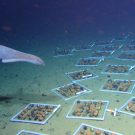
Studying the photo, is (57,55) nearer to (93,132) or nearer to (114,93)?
(114,93)

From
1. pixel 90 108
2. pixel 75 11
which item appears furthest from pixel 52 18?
pixel 90 108

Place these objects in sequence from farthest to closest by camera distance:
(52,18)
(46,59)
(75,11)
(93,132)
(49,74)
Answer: (75,11) < (52,18) < (46,59) < (49,74) < (93,132)

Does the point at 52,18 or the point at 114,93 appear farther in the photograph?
the point at 52,18

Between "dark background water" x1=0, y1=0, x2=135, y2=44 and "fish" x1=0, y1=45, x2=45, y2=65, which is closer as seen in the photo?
"fish" x1=0, y1=45, x2=45, y2=65

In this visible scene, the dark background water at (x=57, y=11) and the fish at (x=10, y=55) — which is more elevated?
the dark background water at (x=57, y=11)

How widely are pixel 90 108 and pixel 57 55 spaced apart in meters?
5.96

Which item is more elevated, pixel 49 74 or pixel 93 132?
pixel 49 74

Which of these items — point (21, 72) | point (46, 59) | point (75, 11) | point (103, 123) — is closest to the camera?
point (103, 123)

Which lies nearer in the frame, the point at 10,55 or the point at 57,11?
the point at 10,55

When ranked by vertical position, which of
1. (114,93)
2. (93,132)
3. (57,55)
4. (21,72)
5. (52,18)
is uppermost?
(52,18)

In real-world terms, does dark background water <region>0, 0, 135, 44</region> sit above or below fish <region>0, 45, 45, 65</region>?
above

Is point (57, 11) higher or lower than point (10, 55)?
higher

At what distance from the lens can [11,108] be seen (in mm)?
7871

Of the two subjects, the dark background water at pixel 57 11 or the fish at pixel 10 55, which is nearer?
the fish at pixel 10 55
